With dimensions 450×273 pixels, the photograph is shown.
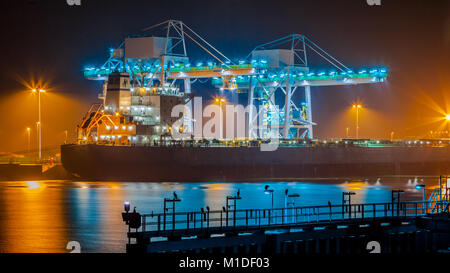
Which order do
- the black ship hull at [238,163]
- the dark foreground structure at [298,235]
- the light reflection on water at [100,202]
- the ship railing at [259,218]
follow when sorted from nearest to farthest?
the dark foreground structure at [298,235], the ship railing at [259,218], the light reflection on water at [100,202], the black ship hull at [238,163]

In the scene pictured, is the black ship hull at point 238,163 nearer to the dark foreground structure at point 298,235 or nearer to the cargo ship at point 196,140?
the cargo ship at point 196,140

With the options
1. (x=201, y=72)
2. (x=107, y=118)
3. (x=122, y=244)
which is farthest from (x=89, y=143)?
(x=122, y=244)

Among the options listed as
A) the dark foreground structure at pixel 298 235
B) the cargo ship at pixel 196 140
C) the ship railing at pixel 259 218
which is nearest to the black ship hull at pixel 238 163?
the cargo ship at pixel 196 140

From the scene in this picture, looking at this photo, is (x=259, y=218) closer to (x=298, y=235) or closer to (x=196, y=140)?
(x=298, y=235)

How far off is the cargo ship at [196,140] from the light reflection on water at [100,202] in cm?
278

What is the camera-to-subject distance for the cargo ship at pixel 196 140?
52.9 meters

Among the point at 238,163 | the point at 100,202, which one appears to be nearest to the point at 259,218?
the point at 100,202

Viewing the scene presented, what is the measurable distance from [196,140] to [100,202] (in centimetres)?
2166

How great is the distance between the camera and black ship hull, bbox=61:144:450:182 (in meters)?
52.1

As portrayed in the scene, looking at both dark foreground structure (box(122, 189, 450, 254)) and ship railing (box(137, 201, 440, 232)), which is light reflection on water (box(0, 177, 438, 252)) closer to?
ship railing (box(137, 201, 440, 232))

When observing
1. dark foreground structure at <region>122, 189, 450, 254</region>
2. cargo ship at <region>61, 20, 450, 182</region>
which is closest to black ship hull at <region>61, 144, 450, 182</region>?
cargo ship at <region>61, 20, 450, 182</region>

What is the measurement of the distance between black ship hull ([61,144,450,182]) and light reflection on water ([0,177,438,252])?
201 cm

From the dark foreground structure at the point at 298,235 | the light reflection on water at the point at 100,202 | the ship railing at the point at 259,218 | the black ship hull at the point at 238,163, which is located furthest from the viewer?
the black ship hull at the point at 238,163
